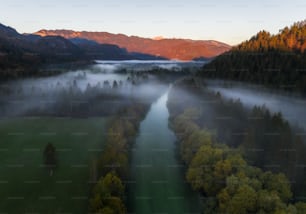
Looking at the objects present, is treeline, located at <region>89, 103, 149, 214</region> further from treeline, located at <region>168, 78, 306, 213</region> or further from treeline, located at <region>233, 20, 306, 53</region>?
treeline, located at <region>233, 20, 306, 53</region>

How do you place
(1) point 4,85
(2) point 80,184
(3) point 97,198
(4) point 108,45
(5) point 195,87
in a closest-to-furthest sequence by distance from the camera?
(3) point 97,198, (2) point 80,184, (5) point 195,87, (1) point 4,85, (4) point 108,45

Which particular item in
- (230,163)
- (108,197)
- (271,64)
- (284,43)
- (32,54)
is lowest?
(108,197)

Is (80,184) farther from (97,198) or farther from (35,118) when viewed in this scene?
(35,118)

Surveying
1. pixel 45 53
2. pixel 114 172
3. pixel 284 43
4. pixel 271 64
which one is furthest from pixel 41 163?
pixel 45 53

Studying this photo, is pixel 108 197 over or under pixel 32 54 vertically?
under

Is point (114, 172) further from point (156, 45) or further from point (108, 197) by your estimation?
point (156, 45)

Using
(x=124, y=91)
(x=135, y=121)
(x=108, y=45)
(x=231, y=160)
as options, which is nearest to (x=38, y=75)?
(x=124, y=91)

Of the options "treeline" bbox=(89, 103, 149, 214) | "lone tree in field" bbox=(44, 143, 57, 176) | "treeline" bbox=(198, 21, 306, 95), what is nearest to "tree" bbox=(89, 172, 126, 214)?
"treeline" bbox=(89, 103, 149, 214)
